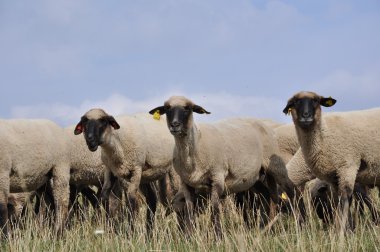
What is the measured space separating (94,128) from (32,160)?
1.11 meters

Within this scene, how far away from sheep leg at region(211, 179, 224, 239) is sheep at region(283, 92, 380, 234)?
135cm

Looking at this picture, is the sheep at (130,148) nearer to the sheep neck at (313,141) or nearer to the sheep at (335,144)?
the sheep neck at (313,141)

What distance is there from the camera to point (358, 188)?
1216 centimetres

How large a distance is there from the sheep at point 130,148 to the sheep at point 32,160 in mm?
662

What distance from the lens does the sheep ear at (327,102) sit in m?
10.6

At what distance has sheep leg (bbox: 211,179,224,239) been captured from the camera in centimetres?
1025

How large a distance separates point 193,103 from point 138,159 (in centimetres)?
224

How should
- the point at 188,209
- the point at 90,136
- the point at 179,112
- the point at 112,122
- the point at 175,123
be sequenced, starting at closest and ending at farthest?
the point at 175,123, the point at 179,112, the point at 188,209, the point at 90,136, the point at 112,122

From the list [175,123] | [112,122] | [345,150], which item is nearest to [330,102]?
[345,150]

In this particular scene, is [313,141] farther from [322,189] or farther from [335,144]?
[322,189]

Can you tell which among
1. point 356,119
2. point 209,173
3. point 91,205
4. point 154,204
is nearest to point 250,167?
point 209,173

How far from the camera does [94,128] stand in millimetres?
11406

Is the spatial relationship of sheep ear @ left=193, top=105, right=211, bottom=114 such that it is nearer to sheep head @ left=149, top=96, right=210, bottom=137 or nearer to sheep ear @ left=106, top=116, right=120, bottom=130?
sheep head @ left=149, top=96, right=210, bottom=137

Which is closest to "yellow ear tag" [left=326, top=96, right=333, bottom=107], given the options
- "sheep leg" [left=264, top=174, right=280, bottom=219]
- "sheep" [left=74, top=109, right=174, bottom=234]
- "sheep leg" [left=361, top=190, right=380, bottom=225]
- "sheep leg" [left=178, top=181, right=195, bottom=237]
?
"sheep leg" [left=361, top=190, right=380, bottom=225]
